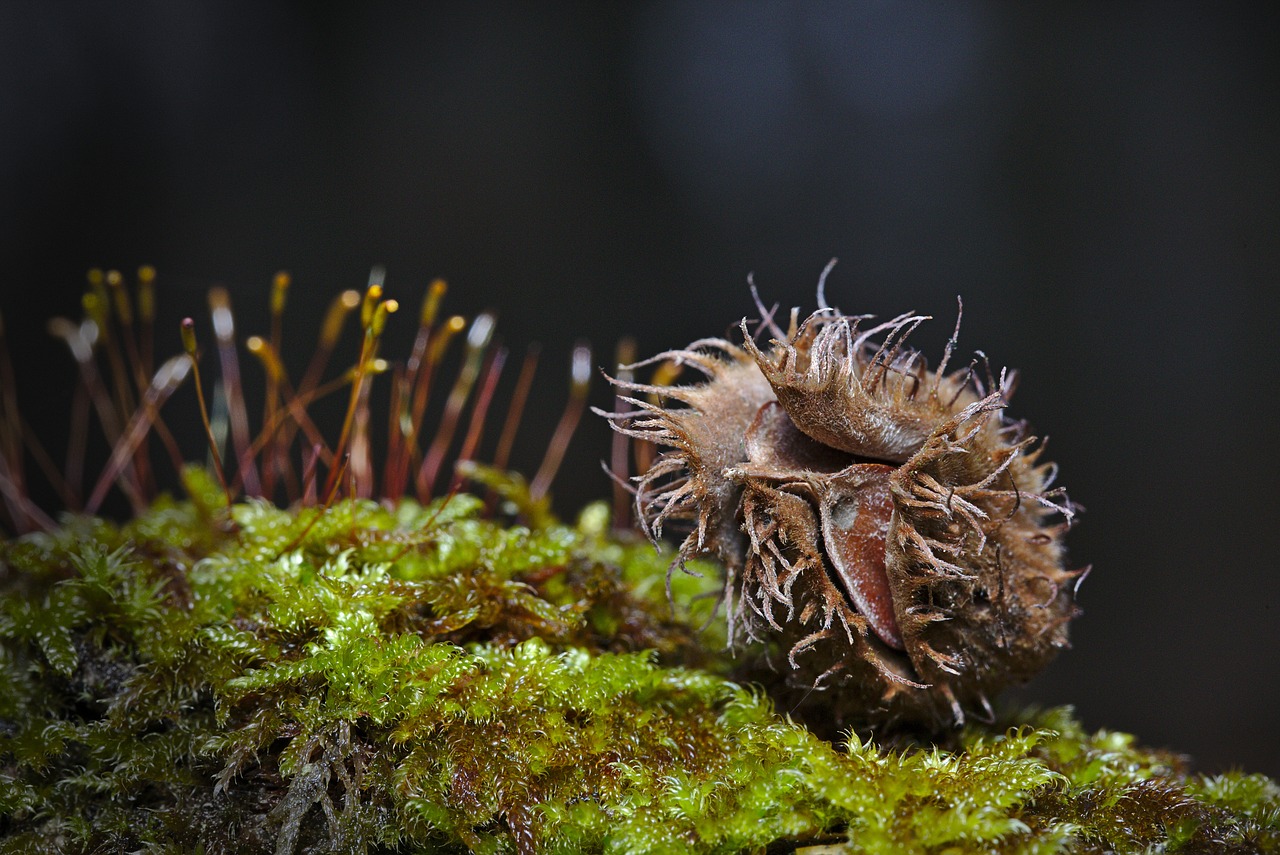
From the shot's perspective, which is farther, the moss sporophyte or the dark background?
the dark background

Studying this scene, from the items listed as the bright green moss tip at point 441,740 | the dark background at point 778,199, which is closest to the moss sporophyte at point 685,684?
the bright green moss tip at point 441,740

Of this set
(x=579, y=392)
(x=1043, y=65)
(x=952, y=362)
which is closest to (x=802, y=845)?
(x=952, y=362)

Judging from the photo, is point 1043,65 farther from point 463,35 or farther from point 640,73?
point 463,35

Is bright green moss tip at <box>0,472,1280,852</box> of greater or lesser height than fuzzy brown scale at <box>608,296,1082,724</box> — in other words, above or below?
below

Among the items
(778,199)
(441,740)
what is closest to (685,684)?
(441,740)

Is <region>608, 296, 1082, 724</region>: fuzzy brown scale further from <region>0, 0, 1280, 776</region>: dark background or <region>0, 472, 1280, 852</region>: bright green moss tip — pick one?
<region>0, 0, 1280, 776</region>: dark background

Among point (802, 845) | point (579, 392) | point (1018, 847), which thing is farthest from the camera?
point (579, 392)

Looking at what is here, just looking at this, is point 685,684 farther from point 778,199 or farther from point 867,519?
point 778,199

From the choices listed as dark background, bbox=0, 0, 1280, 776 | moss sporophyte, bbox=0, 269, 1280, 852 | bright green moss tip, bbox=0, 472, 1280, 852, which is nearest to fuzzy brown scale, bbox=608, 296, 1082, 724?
moss sporophyte, bbox=0, 269, 1280, 852
